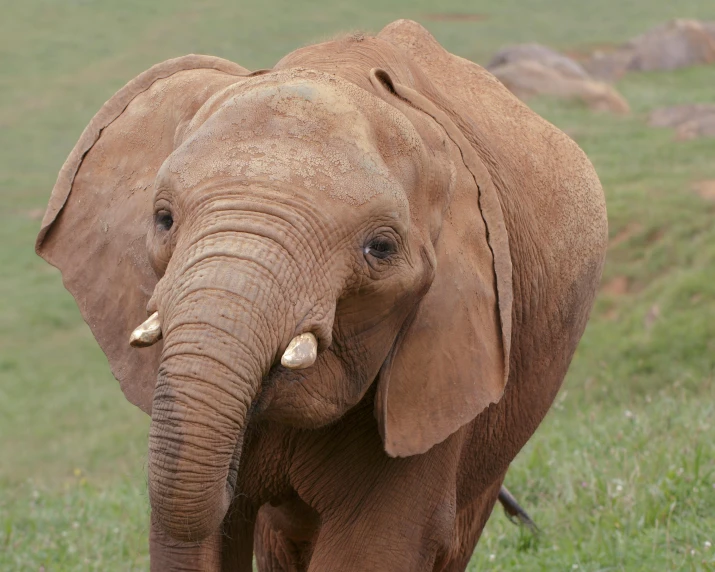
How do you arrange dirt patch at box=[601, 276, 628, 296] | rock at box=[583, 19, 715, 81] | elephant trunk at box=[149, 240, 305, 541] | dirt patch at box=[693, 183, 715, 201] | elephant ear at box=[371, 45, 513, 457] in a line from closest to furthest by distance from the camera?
elephant trunk at box=[149, 240, 305, 541] < elephant ear at box=[371, 45, 513, 457] < dirt patch at box=[601, 276, 628, 296] < dirt patch at box=[693, 183, 715, 201] < rock at box=[583, 19, 715, 81]

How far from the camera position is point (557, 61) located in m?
26.7

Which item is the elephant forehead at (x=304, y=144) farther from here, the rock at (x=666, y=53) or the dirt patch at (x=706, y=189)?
the rock at (x=666, y=53)

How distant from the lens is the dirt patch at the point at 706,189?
1399 cm

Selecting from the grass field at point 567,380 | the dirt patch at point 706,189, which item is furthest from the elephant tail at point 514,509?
the dirt patch at point 706,189

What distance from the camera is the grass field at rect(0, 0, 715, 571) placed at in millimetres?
5875

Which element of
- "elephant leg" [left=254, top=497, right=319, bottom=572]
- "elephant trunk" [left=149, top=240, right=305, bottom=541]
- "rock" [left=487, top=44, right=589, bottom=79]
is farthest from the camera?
"rock" [left=487, top=44, right=589, bottom=79]

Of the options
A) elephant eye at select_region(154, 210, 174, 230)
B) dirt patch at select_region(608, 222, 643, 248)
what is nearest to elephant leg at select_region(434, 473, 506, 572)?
elephant eye at select_region(154, 210, 174, 230)

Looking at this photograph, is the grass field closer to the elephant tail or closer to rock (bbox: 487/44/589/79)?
the elephant tail

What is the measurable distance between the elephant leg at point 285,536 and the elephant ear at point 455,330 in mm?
663

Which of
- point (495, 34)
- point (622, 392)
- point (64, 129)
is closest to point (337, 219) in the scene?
point (622, 392)

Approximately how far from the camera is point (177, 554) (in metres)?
3.82

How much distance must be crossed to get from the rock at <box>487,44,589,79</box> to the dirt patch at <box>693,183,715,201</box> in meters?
11.7

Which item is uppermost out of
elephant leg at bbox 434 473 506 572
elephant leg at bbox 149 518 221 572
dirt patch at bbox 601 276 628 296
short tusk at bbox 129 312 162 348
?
short tusk at bbox 129 312 162 348

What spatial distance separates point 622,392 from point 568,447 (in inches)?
116
